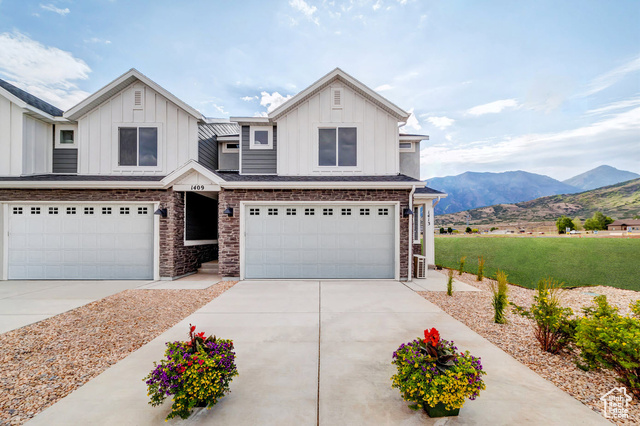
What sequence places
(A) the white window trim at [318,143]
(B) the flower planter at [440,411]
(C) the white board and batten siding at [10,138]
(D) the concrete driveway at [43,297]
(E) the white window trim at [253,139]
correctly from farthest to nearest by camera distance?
(E) the white window trim at [253,139]
(A) the white window trim at [318,143]
(C) the white board and batten siding at [10,138]
(D) the concrete driveway at [43,297]
(B) the flower planter at [440,411]

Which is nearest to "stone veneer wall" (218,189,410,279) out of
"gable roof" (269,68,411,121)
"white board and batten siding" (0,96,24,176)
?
"gable roof" (269,68,411,121)

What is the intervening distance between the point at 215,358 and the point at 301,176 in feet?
26.1

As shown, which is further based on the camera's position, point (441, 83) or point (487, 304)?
point (441, 83)

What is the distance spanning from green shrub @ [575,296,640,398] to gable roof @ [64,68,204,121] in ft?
40.1

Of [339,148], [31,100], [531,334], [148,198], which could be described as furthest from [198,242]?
[531,334]

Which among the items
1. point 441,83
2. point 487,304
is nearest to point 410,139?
point 441,83

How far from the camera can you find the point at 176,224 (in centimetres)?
912

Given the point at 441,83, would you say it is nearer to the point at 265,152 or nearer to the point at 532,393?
the point at 265,152

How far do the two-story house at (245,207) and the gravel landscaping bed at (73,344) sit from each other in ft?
8.62

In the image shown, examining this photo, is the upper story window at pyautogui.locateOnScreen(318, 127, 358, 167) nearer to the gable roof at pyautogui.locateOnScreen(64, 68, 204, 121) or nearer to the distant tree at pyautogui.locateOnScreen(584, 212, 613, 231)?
the gable roof at pyautogui.locateOnScreen(64, 68, 204, 121)

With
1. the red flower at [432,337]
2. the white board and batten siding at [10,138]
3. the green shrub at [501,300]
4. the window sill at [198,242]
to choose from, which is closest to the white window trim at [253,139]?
the window sill at [198,242]

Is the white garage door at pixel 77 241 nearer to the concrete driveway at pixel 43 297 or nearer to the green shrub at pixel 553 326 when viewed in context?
the concrete driveway at pixel 43 297

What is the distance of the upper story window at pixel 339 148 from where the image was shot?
1015 centimetres

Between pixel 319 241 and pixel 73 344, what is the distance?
252 inches
